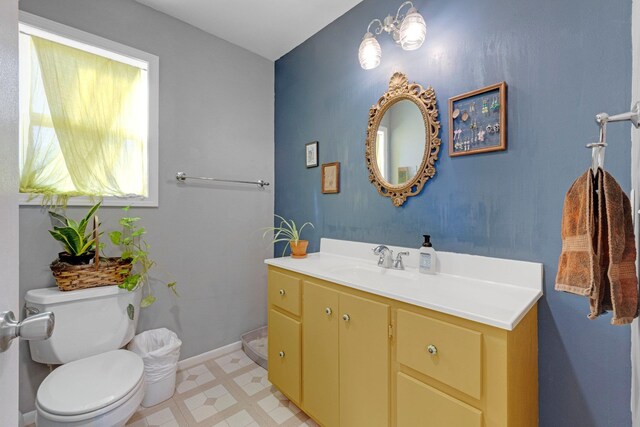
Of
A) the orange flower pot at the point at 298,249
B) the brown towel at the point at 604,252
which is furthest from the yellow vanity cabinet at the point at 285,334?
the brown towel at the point at 604,252

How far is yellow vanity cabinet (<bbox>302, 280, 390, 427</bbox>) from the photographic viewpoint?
1.17 metres

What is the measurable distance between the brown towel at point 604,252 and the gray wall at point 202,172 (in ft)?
6.96

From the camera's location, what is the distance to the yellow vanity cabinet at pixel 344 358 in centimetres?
117

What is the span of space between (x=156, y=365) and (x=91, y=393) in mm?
563

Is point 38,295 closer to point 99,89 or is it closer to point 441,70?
point 99,89

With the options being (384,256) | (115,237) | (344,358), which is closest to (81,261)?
(115,237)

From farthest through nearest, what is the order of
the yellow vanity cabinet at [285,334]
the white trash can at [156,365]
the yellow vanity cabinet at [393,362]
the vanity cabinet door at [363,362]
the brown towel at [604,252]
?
the white trash can at [156,365]
the yellow vanity cabinet at [285,334]
the vanity cabinet door at [363,362]
the yellow vanity cabinet at [393,362]
the brown towel at [604,252]

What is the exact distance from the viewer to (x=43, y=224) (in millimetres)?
1554

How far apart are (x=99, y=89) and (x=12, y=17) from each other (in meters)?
1.50

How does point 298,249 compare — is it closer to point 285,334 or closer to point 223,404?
point 285,334

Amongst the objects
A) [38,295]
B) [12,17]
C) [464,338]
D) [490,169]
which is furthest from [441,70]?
[38,295]

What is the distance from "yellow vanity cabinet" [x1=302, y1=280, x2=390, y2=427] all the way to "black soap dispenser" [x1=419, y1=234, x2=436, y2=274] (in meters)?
0.40

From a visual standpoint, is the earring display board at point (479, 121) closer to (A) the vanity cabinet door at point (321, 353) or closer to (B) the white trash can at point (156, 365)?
(A) the vanity cabinet door at point (321, 353)

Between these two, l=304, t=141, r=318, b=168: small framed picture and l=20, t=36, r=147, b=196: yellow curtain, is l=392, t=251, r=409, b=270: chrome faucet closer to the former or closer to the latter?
l=304, t=141, r=318, b=168: small framed picture
